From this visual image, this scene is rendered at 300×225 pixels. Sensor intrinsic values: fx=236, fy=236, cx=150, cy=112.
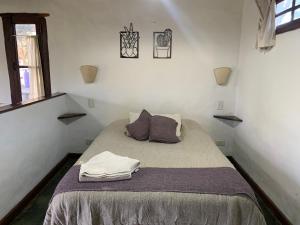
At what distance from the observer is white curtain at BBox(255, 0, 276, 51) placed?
2268 millimetres

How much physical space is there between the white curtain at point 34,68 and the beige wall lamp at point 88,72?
64 cm

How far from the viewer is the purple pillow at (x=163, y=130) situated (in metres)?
2.55

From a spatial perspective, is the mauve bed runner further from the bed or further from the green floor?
the green floor

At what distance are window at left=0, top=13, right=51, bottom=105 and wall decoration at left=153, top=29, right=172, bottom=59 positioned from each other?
1.50 metres

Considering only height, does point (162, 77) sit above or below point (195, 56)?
below

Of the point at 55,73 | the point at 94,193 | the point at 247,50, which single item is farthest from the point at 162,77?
the point at 94,193

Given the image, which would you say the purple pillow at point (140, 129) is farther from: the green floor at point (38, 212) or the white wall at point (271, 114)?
the white wall at point (271, 114)

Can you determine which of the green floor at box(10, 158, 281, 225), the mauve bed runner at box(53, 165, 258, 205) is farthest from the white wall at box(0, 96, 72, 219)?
the mauve bed runner at box(53, 165, 258, 205)

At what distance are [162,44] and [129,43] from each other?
0.45 meters

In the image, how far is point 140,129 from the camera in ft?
8.75

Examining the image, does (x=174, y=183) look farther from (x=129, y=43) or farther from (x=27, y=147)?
(x=129, y=43)

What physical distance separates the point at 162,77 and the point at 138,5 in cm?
100

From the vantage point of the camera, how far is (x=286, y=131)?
209cm

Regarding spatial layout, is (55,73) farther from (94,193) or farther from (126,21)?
(94,193)
